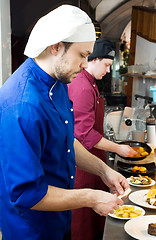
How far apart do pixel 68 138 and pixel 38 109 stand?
26 centimetres

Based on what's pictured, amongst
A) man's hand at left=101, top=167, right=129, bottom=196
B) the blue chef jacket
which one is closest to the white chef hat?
the blue chef jacket

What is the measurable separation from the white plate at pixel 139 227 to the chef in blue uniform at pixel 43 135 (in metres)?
0.16

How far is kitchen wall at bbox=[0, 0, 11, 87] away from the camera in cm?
346

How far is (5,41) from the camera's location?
356 centimetres

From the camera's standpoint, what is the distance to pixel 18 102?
123 centimetres

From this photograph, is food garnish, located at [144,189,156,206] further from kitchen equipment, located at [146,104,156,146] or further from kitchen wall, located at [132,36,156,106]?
kitchen wall, located at [132,36,156,106]

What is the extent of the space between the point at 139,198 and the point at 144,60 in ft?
18.7

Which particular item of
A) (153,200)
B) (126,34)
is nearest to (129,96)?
(126,34)

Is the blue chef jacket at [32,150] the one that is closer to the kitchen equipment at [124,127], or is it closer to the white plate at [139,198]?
the white plate at [139,198]

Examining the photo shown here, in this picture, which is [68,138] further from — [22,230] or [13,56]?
[13,56]

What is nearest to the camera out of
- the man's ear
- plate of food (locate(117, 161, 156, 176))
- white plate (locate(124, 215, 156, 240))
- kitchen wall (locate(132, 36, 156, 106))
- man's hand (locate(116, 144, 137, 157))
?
the man's ear

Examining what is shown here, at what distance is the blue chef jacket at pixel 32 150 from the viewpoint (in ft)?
3.91

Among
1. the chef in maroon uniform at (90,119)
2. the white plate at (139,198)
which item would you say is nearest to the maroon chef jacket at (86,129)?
the chef in maroon uniform at (90,119)

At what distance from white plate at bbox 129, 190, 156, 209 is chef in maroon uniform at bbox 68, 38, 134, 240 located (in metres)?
0.59
